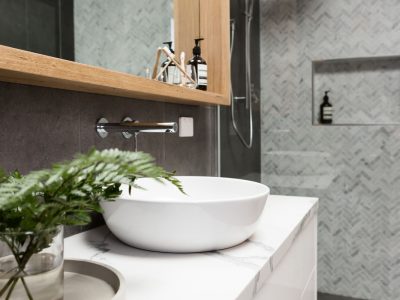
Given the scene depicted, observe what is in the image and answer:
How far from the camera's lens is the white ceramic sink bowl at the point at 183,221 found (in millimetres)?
825

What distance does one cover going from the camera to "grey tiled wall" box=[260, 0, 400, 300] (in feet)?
8.20

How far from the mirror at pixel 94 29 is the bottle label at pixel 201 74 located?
0.53ft

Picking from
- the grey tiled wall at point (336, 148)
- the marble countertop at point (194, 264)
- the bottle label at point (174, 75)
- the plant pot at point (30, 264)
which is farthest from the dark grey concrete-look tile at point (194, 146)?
the plant pot at point (30, 264)

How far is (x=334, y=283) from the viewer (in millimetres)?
A: 2609

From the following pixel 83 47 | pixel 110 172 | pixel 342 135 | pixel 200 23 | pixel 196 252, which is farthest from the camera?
pixel 342 135

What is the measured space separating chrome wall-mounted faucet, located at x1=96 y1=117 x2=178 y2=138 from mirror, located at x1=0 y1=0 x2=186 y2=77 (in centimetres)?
18

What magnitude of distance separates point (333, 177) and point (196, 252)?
1.93 meters

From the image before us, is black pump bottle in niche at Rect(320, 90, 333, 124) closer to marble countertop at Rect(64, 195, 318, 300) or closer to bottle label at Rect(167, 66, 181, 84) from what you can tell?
bottle label at Rect(167, 66, 181, 84)

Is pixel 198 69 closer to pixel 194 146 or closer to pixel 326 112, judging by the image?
pixel 194 146

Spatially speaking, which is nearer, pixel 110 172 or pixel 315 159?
pixel 110 172

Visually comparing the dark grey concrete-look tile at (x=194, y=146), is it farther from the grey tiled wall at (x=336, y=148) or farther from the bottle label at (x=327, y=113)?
the bottle label at (x=327, y=113)

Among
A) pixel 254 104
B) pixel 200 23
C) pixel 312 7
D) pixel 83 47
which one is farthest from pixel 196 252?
pixel 312 7

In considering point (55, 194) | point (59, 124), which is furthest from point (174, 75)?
point (55, 194)

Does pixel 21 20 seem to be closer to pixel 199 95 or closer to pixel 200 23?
pixel 199 95
